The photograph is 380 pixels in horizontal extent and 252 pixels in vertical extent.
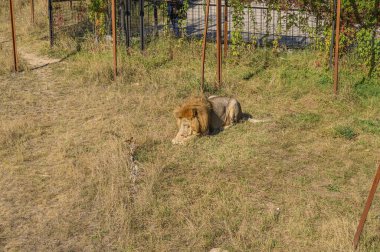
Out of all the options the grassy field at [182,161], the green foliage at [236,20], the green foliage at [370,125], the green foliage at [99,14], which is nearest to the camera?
the grassy field at [182,161]

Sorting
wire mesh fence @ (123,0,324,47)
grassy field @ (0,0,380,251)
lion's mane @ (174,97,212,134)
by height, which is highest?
wire mesh fence @ (123,0,324,47)

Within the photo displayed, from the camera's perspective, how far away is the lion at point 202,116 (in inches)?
305

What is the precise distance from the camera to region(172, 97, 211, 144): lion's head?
25.3 ft

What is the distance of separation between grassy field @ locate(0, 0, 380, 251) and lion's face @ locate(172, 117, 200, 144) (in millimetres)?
136

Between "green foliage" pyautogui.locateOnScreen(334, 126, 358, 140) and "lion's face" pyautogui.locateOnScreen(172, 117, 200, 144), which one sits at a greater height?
"lion's face" pyautogui.locateOnScreen(172, 117, 200, 144)

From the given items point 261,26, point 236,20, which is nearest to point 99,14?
point 236,20

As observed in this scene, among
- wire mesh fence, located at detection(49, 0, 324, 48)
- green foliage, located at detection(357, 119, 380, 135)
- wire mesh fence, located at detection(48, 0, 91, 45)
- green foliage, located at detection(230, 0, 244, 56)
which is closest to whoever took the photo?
green foliage, located at detection(357, 119, 380, 135)

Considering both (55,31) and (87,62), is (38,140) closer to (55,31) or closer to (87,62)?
(87,62)

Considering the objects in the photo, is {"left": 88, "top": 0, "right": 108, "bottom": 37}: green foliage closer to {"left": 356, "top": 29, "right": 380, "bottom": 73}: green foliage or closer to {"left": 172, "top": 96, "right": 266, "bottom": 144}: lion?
{"left": 172, "top": 96, "right": 266, "bottom": 144}: lion

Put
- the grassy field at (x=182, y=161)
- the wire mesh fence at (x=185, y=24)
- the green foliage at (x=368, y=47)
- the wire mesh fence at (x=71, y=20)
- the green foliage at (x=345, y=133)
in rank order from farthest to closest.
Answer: the wire mesh fence at (x=71, y=20) → the wire mesh fence at (x=185, y=24) → the green foliage at (x=368, y=47) → the green foliage at (x=345, y=133) → the grassy field at (x=182, y=161)

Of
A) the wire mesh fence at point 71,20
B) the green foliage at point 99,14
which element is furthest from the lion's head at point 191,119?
the wire mesh fence at point 71,20

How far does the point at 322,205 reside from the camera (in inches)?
235

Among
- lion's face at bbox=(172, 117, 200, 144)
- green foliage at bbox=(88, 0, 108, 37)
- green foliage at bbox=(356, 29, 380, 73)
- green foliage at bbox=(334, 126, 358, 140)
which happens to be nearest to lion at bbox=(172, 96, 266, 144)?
lion's face at bbox=(172, 117, 200, 144)

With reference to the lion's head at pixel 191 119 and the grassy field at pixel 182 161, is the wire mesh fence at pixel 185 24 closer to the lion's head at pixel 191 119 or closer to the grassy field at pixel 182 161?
the grassy field at pixel 182 161
